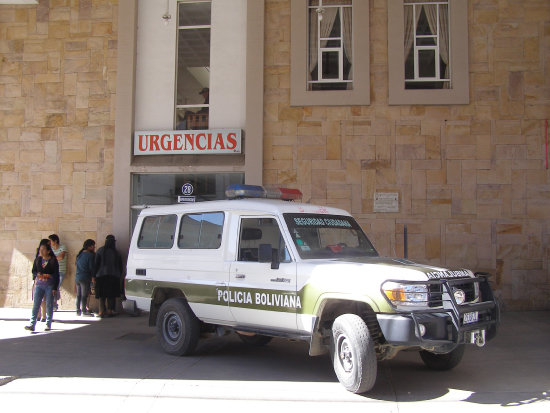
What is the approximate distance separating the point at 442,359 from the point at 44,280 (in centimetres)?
709

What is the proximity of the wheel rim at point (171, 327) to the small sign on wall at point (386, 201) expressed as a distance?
576 cm

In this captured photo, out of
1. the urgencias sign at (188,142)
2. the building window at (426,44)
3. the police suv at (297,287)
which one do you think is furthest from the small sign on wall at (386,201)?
the police suv at (297,287)

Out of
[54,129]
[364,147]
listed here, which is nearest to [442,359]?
[364,147]

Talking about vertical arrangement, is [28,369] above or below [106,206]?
below

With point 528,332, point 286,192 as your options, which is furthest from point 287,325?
point 528,332

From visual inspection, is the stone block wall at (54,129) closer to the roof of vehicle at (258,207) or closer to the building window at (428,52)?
the roof of vehicle at (258,207)

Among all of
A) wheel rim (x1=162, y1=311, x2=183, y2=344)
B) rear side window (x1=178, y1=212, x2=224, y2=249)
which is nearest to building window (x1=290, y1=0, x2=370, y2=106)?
rear side window (x1=178, y1=212, x2=224, y2=249)

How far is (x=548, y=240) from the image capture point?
37.3 feet

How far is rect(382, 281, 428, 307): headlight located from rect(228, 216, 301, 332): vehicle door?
118cm

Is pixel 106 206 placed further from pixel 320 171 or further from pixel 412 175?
pixel 412 175

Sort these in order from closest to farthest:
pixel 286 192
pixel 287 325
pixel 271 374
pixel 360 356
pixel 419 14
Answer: pixel 360 356 → pixel 287 325 → pixel 271 374 → pixel 286 192 → pixel 419 14

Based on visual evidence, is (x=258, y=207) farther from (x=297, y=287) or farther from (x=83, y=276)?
(x=83, y=276)

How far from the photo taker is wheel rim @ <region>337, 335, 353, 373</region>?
17.8ft

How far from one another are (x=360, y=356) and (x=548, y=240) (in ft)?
26.5
